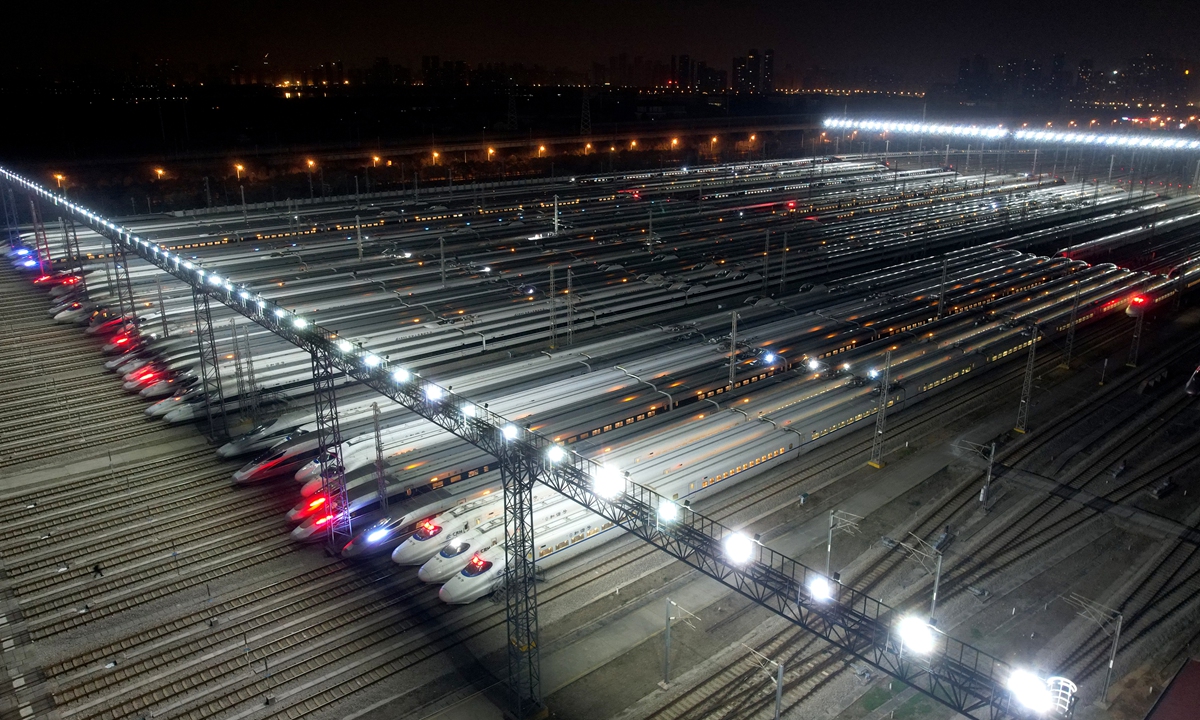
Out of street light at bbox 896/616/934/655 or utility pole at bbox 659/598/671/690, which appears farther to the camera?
utility pole at bbox 659/598/671/690

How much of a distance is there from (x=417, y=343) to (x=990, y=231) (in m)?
52.6

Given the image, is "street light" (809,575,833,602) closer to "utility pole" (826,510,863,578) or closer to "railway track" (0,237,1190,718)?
"railway track" (0,237,1190,718)

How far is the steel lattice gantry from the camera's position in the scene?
13992 mm

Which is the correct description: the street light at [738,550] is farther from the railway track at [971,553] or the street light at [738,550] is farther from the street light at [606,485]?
the railway track at [971,553]

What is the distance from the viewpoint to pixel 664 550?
17.2 m

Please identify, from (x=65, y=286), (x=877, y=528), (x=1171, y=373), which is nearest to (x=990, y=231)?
(x=1171, y=373)

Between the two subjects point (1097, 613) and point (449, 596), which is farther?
point (449, 596)

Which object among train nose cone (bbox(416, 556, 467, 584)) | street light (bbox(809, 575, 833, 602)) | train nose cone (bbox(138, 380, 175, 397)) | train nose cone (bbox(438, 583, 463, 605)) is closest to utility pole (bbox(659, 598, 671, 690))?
street light (bbox(809, 575, 833, 602))

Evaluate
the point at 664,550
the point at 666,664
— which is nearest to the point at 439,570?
the point at 666,664

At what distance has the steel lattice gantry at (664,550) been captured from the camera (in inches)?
551

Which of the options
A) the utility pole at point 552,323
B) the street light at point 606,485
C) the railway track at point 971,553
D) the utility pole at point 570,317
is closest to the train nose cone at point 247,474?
the utility pole at point 552,323

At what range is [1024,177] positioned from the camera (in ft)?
347

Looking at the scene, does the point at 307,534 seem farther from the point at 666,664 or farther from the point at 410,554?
the point at 666,664

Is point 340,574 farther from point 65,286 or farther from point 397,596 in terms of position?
point 65,286
